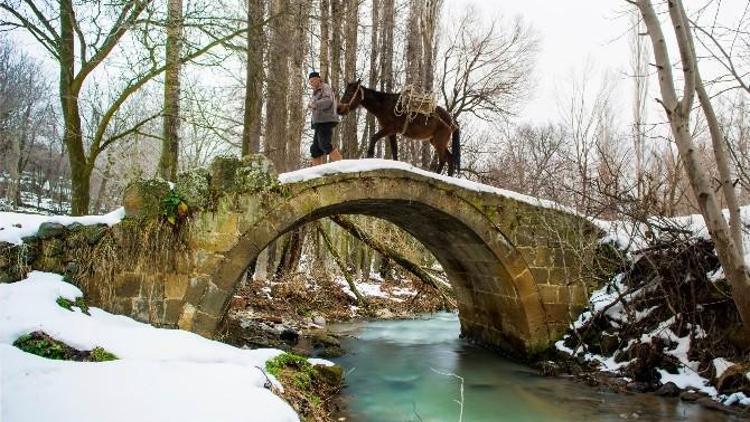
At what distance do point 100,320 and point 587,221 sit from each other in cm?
651

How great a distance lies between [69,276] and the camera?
5531 mm

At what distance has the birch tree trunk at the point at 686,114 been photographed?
17.0 ft

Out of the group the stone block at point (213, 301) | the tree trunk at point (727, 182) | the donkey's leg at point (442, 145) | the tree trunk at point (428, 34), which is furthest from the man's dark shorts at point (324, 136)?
the tree trunk at point (727, 182)

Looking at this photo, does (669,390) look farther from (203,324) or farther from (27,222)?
(27,222)

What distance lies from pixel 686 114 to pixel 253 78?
7298 mm

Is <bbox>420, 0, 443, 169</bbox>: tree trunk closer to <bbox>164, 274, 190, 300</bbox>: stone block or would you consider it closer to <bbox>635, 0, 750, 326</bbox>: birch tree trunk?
<bbox>635, 0, 750, 326</bbox>: birch tree trunk

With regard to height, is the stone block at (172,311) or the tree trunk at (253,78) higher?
the tree trunk at (253,78)

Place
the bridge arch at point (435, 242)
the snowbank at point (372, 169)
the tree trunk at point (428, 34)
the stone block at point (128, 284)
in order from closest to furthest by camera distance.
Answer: the stone block at point (128, 284) → the bridge arch at point (435, 242) → the snowbank at point (372, 169) → the tree trunk at point (428, 34)

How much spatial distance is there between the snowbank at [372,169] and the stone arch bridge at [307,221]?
0.7 inches

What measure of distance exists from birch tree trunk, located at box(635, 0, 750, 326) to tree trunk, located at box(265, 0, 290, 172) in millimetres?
5345

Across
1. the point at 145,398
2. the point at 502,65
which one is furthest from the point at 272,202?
the point at 502,65

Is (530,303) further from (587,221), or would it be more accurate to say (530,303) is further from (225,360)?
(225,360)

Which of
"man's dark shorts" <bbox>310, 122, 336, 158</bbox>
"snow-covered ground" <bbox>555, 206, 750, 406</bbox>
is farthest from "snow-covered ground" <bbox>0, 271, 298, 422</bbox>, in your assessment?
"snow-covered ground" <bbox>555, 206, 750, 406</bbox>

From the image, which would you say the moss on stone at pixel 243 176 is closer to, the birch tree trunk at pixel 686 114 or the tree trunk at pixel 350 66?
the birch tree trunk at pixel 686 114
